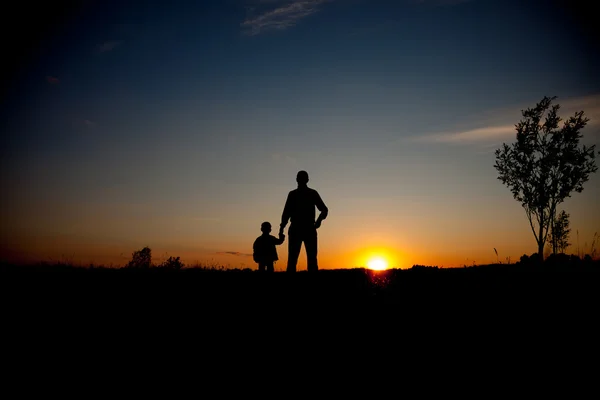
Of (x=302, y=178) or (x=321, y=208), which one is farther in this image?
(x=321, y=208)

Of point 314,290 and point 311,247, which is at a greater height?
point 311,247

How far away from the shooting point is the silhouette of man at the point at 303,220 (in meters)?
10.2

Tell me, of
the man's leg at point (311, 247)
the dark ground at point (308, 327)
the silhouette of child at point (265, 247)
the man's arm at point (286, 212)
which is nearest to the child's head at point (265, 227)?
the silhouette of child at point (265, 247)

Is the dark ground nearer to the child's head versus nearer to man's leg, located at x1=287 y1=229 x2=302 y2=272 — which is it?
man's leg, located at x1=287 y1=229 x2=302 y2=272

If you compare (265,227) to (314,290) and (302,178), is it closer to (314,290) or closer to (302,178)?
(302,178)

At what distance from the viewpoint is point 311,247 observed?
1024cm

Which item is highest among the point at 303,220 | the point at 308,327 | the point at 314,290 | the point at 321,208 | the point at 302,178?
the point at 302,178

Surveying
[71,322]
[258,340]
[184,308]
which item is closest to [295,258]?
[184,308]

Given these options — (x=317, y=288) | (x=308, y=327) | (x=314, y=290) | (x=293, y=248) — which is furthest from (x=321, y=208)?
(x=308, y=327)

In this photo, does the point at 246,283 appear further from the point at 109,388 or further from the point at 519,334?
the point at 519,334

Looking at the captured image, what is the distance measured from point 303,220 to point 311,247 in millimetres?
716

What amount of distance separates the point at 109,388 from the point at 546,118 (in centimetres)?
3447

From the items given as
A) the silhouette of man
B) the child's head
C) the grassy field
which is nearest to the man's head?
the silhouette of man

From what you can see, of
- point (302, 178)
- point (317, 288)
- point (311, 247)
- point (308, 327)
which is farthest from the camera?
point (302, 178)
